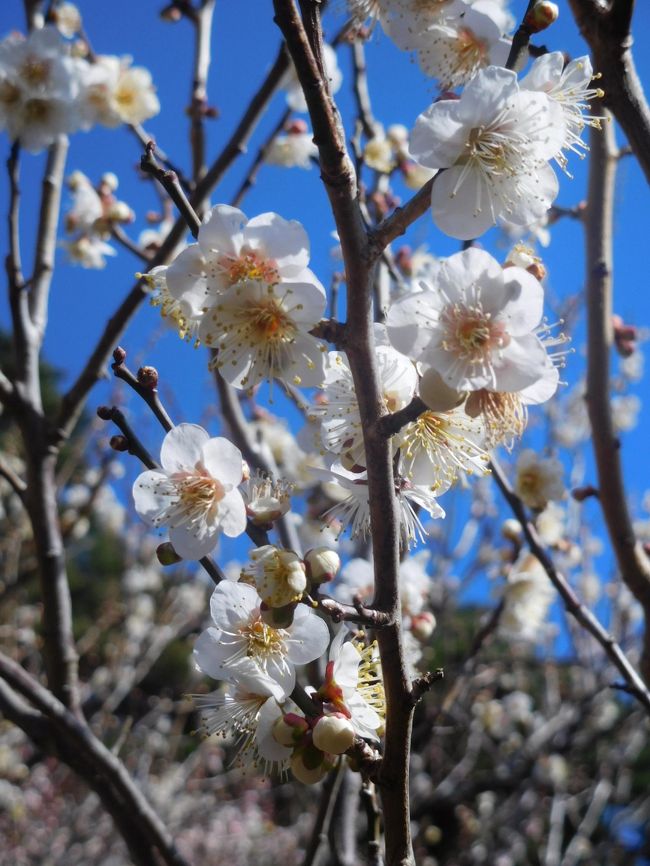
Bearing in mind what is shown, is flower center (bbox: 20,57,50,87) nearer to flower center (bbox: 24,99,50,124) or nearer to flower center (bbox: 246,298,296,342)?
flower center (bbox: 24,99,50,124)

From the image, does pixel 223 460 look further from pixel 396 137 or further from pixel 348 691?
pixel 396 137

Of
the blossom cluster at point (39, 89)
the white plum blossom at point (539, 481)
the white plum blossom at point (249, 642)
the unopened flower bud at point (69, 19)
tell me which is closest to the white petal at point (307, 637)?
the white plum blossom at point (249, 642)

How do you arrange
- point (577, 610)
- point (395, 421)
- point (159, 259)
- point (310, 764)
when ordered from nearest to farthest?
point (395, 421) → point (310, 764) → point (577, 610) → point (159, 259)

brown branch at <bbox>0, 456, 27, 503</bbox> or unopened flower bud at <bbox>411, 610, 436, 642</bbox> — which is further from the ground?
brown branch at <bbox>0, 456, 27, 503</bbox>

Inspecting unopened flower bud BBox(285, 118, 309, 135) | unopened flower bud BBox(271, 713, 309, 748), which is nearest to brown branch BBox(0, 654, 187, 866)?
unopened flower bud BBox(271, 713, 309, 748)

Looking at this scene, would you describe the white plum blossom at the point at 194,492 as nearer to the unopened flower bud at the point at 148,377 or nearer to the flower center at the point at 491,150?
the unopened flower bud at the point at 148,377

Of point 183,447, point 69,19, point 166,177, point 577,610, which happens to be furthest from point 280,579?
point 69,19
